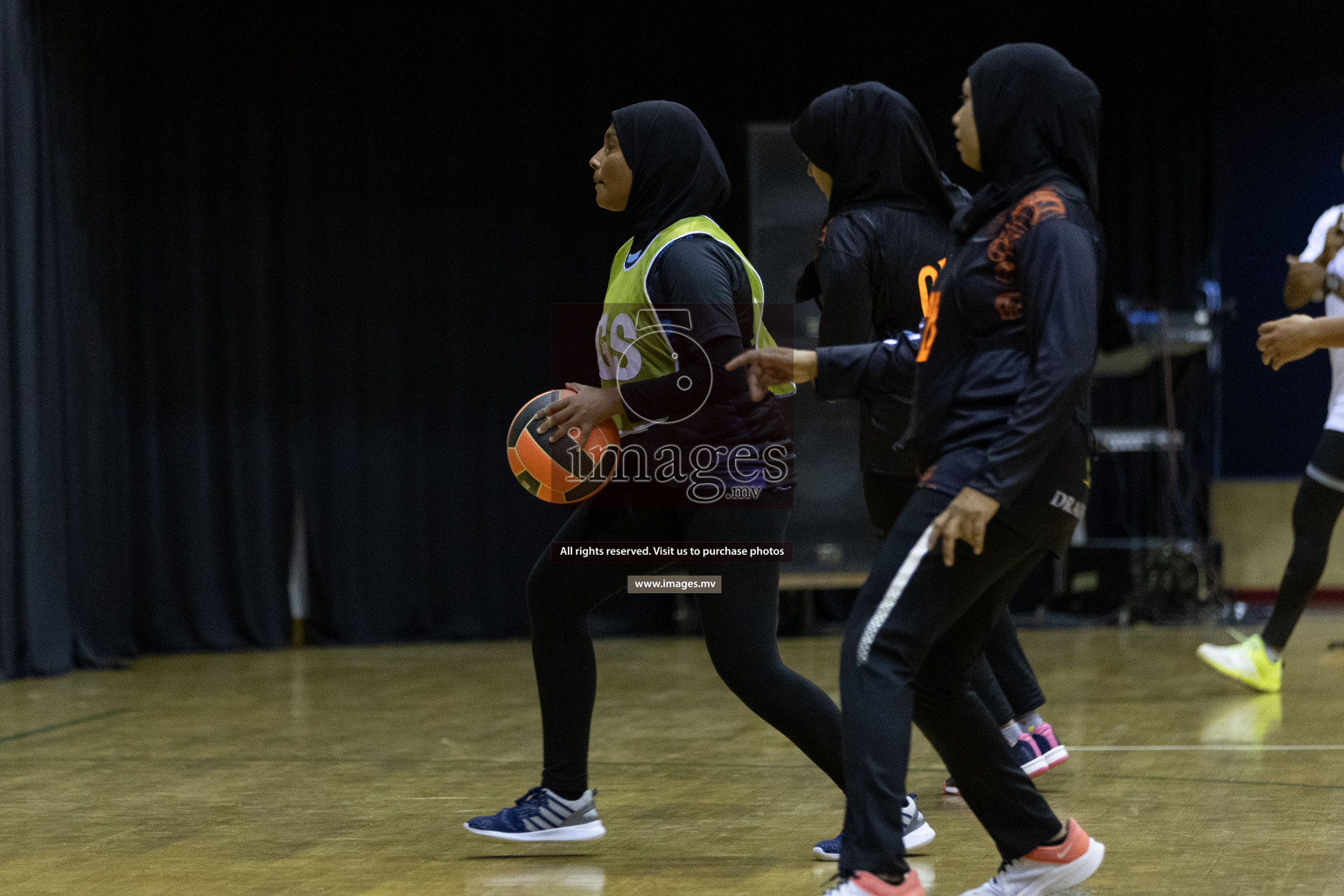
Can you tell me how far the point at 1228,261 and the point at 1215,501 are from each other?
4.62 feet

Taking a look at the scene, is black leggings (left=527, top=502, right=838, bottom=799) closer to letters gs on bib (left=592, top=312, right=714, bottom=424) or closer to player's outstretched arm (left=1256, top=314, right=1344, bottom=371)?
letters gs on bib (left=592, top=312, right=714, bottom=424)

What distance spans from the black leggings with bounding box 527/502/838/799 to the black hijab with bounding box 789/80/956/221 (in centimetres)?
67

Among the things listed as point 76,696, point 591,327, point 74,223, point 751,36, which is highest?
point 751,36

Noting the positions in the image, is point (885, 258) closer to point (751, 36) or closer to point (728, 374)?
point (728, 374)

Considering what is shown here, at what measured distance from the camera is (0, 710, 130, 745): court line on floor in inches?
177

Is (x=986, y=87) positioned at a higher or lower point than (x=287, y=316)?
higher

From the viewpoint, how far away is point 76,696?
5.43 m

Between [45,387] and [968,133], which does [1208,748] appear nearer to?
[968,133]

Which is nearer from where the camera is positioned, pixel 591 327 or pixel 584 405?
pixel 584 405

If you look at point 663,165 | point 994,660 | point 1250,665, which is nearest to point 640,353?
point 663,165

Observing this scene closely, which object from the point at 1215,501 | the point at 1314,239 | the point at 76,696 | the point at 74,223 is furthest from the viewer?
the point at 1215,501

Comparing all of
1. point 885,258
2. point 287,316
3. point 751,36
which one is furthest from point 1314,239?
point 287,316

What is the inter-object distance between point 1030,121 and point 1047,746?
176 centimetres

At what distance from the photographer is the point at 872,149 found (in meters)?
2.83
